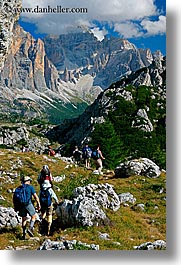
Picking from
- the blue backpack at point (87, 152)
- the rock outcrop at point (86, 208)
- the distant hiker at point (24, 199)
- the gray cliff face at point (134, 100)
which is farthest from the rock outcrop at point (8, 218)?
the gray cliff face at point (134, 100)

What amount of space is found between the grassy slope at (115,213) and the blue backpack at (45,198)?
967mm

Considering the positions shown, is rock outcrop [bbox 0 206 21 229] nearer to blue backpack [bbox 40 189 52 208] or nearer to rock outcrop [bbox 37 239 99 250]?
blue backpack [bbox 40 189 52 208]

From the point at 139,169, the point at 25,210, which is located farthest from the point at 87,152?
the point at 25,210

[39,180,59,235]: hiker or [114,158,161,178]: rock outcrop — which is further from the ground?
[114,158,161,178]: rock outcrop

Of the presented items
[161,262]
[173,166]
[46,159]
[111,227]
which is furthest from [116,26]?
[161,262]

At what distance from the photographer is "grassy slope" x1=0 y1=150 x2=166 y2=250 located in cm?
1159

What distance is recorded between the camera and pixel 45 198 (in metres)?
11.8

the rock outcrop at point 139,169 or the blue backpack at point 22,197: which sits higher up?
the rock outcrop at point 139,169

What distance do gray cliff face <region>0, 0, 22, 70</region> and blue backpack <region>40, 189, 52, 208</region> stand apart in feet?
23.0

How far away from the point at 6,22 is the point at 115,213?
9.03 metres

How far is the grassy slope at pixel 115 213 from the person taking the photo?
11594 millimetres

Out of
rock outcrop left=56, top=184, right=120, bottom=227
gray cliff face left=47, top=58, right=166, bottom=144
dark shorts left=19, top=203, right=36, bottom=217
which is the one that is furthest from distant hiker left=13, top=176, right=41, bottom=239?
gray cliff face left=47, top=58, right=166, bottom=144

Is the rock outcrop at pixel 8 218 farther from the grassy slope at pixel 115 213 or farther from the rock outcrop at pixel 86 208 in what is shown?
the rock outcrop at pixel 86 208

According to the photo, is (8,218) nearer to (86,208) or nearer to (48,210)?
(48,210)
